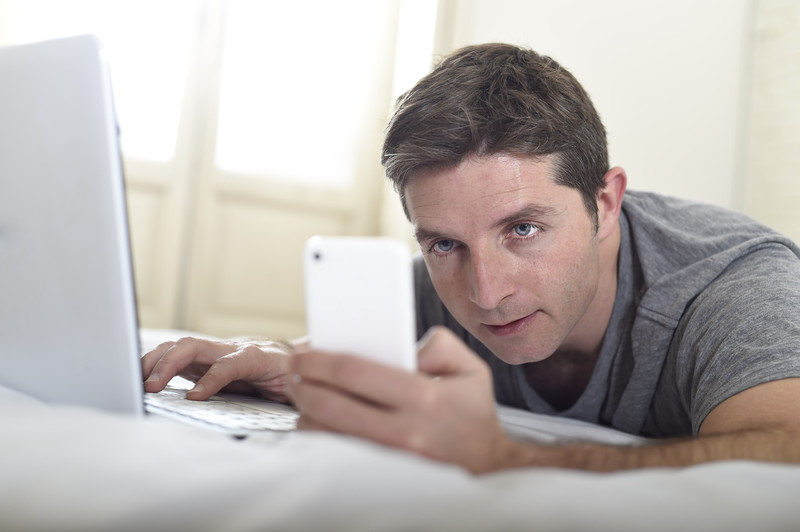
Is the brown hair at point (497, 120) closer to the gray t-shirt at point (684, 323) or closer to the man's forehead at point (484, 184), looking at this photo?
the man's forehead at point (484, 184)

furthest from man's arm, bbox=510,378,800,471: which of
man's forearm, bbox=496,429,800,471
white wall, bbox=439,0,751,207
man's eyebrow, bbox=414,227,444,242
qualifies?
white wall, bbox=439,0,751,207

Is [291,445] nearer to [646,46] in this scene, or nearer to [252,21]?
[646,46]

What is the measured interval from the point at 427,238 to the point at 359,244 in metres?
0.62

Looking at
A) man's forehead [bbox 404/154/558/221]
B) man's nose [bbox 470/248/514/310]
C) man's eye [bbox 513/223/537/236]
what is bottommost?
man's nose [bbox 470/248/514/310]

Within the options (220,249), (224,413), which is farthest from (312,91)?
(224,413)

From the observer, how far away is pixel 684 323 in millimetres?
1097

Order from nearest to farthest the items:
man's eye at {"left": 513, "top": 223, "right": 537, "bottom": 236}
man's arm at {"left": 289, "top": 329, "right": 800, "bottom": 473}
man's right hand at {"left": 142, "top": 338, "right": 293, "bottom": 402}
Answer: man's arm at {"left": 289, "top": 329, "right": 800, "bottom": 473} < man's right hand at {"left": 142, "top": 338, "right": 293, "bottom": 402} < man's eye at {"left": 513, "top": 223, "right": 537, "bottom": 236}

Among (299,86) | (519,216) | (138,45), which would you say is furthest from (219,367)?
(299,86)

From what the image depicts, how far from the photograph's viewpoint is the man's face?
3.40 ft

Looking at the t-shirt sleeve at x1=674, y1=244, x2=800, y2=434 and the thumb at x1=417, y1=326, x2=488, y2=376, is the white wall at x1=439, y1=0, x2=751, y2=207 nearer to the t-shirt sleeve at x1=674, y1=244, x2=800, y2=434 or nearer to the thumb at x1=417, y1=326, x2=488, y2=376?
the t-shirt sleeve at x1=674, y1=244, x2=800, y2=434

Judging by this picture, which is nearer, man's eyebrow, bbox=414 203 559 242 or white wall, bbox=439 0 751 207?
man's eyebrow, bbox=414 203 559 242

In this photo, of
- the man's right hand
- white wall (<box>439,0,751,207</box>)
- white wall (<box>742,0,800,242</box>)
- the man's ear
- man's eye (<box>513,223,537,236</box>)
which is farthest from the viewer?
white wall (<box>439,0,751,207</box>)

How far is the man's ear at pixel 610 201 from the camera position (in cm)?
127

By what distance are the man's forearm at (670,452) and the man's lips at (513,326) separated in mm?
447
